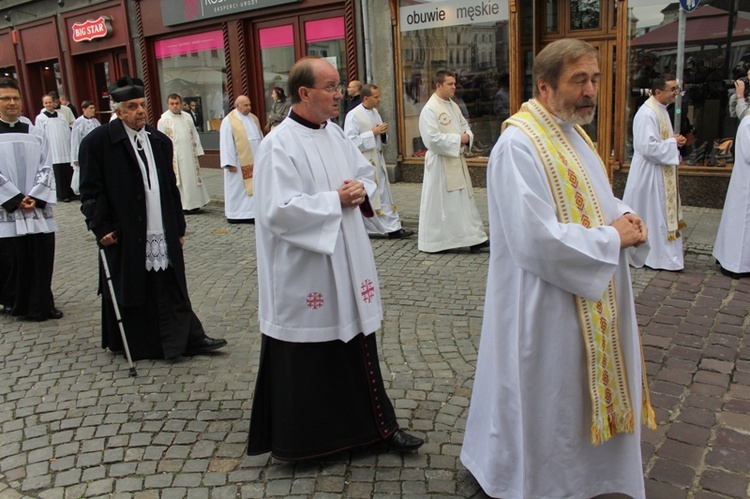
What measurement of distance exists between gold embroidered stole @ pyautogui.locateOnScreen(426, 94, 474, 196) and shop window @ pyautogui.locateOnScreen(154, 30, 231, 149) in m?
8.95

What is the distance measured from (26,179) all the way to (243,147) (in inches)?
182

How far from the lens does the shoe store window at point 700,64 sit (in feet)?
30.8

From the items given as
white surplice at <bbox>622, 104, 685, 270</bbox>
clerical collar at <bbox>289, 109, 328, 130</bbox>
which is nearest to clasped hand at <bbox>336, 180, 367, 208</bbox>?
clerical collar at <bbox>289, 109, 328, 130</bbox>

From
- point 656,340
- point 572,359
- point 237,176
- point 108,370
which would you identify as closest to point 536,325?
point 572,359

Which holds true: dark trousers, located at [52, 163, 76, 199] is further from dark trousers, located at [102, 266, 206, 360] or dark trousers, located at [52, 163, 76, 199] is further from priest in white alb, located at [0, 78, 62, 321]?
dark trousers, located at [102, 266, 206, 360]

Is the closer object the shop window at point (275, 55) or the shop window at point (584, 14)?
the shop window at point (584, 14)

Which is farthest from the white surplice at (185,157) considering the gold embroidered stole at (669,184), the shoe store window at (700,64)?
the gold embroidered stole at (669,184)

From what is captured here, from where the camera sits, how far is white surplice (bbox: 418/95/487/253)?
7926mm

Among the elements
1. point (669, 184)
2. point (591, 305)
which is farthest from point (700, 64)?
point (591, 305)

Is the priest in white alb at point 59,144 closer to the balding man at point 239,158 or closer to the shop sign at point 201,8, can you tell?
the shop sign at point 201,8

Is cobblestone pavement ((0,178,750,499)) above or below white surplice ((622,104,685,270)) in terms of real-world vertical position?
below

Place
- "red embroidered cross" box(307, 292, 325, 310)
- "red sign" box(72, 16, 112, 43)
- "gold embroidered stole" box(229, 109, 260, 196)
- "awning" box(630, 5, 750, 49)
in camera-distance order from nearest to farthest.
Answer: "red embroidered cross" box(307, 292, 325, 310), "awning" box(630, 5, 750, 49), "gold embroidered stole" box(229, 109, 260, 196), "red sign" box(72, 16, 112, 43)

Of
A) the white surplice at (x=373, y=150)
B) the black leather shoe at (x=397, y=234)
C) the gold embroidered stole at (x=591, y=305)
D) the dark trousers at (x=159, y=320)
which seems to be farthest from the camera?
the black leather shoe at (x=397, y=234)

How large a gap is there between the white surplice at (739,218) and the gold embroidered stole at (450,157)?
9.03 ft
